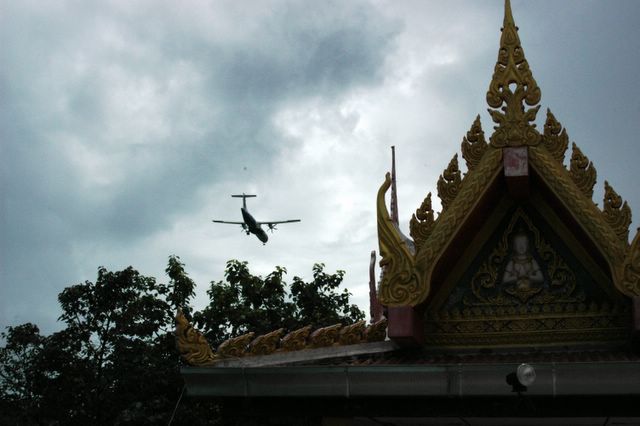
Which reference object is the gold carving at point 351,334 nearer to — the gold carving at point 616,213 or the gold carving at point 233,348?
the gold carving at point 233,348

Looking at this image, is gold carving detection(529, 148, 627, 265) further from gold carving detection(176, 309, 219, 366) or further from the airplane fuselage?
the airplane fuselage

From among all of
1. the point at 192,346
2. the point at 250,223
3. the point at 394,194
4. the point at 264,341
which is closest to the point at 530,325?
the point at 264,341

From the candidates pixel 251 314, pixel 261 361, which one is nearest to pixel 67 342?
pixel 251 314

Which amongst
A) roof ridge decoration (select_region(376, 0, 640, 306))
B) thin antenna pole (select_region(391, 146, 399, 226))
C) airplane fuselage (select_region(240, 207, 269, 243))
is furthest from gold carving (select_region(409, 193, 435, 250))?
airplane fuselage (select_region(240, 207, 269, 243))

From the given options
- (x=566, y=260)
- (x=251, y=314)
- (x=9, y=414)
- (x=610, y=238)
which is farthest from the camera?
(x=251, y=314)

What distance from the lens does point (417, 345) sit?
347 inches

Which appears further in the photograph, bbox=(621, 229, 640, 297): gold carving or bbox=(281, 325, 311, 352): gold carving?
bbox=(281, 325, 311, 352): gold carving

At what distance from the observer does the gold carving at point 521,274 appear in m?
8.85

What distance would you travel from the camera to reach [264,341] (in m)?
8.50

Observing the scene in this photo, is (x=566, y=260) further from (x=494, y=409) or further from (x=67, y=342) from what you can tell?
(x=67, y=342)

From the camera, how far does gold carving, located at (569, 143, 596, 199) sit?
8.72 metres

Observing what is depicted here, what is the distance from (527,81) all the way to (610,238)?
1.91 m

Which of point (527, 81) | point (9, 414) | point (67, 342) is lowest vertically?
point (9, 414)

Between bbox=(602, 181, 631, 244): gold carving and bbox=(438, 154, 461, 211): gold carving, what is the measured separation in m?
1.45
